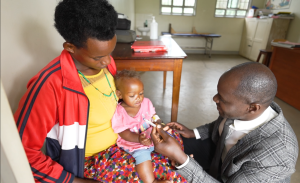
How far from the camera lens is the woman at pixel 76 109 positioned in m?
0.70

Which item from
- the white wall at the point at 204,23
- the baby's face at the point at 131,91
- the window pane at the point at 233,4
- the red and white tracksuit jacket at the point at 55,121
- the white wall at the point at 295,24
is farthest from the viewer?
the window pane at the point at 233,4

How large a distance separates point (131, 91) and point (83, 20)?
538 mm

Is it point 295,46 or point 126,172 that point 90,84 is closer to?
point 126,172

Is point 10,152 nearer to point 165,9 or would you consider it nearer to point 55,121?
point 55,121

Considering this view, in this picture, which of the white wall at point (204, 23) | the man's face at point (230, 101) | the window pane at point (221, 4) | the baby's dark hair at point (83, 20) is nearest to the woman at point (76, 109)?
the baby's dark hair at point (83, 20)

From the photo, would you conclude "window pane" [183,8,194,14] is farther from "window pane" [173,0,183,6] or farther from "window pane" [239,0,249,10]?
"window pane" [239,0,249,10]

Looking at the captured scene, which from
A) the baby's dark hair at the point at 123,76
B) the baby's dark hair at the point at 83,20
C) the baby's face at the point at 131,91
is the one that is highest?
the baby's dark hair at the point at 83,20

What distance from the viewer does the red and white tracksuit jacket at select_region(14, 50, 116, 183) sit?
69 cm

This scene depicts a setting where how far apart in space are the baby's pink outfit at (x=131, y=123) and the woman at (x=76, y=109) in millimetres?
41

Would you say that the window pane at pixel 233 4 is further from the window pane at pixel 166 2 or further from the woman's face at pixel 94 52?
the woman's face at pixel 94 52

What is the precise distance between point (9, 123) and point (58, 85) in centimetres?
43

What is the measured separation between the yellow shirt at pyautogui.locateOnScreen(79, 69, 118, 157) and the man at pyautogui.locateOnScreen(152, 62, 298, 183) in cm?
29

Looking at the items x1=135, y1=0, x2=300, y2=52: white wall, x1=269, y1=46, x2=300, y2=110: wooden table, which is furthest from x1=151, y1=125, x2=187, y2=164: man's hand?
x1=135, y1=0, x2=300, y2=52: white wall

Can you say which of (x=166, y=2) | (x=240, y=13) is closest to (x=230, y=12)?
(x=240, y=13)
